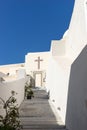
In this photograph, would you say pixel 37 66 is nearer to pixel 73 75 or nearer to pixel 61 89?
pixel 61 89

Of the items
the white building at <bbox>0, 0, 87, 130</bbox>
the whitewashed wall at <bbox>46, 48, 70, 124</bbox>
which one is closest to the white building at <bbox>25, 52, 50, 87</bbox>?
the white building at <bbox>0, 0, 87, 130</bbox>

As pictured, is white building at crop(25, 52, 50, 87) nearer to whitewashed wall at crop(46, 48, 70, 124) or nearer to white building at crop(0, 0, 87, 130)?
white building at crop(0, 0, 87, 130)

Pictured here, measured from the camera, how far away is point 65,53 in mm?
14695

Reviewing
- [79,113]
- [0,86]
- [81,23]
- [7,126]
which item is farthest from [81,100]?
[81,23]

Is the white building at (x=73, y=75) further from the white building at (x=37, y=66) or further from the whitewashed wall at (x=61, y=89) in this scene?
the white building at (x=37, y=66)

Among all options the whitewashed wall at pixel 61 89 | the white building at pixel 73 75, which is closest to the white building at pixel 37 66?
the white building at pixel 73 75

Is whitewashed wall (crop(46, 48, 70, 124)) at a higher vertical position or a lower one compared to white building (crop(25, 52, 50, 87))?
lower

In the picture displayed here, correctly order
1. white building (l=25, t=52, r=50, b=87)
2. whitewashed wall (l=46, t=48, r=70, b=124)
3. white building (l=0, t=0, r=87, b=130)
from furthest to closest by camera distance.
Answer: white building (l=25, t=52, r=50, b=87) → whitewashed wall (l=46, t=48, r=70, b=124) → white building (l=0, t=0, r=87, b=130)

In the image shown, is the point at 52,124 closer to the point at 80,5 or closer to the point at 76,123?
the point at 76,123

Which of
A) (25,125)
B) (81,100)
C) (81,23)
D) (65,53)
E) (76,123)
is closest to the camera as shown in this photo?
(81,100)

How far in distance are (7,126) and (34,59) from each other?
74.0ft

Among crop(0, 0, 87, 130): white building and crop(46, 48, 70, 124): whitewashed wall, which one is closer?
crop(0, 0, 87, 130): white building

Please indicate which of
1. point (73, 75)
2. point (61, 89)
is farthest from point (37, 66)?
point (73, 75)

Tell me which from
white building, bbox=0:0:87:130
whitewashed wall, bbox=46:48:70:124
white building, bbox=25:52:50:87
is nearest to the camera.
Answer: white building, bbox=0:0:87:130
